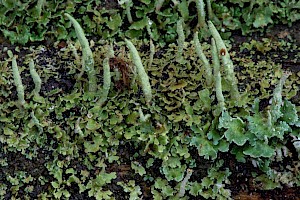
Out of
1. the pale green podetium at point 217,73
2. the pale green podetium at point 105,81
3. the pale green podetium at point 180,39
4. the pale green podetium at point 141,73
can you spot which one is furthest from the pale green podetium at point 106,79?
the pale green podetium at point 217,73

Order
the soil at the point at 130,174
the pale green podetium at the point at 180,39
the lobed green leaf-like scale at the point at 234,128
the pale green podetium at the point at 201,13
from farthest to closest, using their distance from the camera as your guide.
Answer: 1. the pale green podetium at the point at 201,13
2. the pale green podetium at the point at 180,39
3. the soil at the point at 130,174
4. the lobed green leaf-like scale at the point at 234,128

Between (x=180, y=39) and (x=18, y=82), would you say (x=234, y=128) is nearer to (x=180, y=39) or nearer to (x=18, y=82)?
(x=180, y=39)

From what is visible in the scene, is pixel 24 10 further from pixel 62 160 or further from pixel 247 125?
pixel 247 125

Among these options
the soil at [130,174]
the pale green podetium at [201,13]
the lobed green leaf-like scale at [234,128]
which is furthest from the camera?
the pale green podetium at [201,13]

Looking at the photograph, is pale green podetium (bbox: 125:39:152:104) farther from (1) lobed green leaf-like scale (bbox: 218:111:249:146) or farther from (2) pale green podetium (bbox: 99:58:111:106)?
(1) lobed green leaf-like scale (bbox: 218:111:249:146)

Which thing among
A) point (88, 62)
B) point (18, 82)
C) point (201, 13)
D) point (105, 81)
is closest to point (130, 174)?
point (105, 81)

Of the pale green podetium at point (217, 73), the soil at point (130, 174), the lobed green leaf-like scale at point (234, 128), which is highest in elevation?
the pale green podetium at point (217, 73)

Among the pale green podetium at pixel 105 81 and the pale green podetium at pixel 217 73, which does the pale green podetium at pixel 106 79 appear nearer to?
the pale green podetium at pixel 105 81

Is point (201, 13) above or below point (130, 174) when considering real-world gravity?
above
